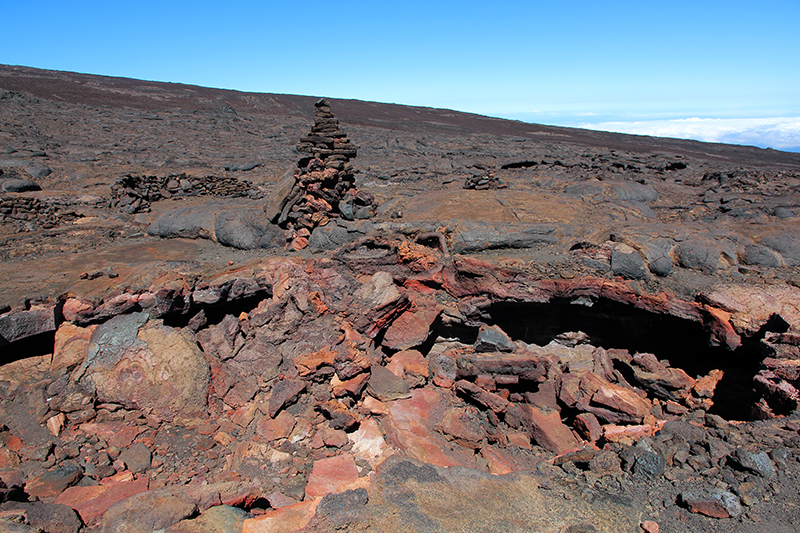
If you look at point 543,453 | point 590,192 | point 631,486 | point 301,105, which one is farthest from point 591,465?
point 301,105

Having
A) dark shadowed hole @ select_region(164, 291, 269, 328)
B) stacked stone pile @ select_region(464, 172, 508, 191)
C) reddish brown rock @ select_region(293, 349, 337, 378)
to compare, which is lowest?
reddish brown rock @ select_region(293, 349, 337, 378)

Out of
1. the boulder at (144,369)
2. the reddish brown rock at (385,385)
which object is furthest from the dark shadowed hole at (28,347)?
the reddish brown rock at (385,385)

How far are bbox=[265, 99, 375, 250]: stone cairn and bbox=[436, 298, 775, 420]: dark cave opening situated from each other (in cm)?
310

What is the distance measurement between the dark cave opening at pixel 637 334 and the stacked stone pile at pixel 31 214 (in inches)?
320

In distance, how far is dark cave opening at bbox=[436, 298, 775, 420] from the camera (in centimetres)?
565

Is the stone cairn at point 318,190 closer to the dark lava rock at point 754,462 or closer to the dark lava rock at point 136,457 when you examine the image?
the dark lava rock at point 136,457

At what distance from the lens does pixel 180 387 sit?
202 inches

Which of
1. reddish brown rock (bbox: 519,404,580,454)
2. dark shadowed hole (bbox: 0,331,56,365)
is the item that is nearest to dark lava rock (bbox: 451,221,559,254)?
reddish brown rock (bbox: 519,404,580,454)

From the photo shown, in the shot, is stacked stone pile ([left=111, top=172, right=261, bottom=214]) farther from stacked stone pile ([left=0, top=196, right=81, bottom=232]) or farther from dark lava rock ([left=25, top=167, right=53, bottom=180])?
dark lava rock ([left=25, top=167, right=53, bottom=180])

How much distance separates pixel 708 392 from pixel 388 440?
4.40 metres

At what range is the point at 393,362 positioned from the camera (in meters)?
6.26

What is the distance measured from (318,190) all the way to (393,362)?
3.76m

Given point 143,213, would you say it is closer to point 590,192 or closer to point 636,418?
point 636,418

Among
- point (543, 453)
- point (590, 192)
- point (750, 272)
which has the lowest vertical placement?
point (543, 453)
